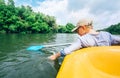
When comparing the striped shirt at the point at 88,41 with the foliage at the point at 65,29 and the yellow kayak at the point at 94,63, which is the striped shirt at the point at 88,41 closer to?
the yellow kayak at the point at 94,63

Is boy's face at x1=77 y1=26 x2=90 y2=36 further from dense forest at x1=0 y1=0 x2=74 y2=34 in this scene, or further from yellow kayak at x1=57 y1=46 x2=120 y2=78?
dense forest at x1=0 y1=0 x2=74 y2=34

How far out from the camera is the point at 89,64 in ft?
4.98

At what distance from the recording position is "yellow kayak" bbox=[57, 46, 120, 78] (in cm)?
139

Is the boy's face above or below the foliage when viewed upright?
above

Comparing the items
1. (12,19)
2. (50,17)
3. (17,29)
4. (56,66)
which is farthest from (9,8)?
(56,66)

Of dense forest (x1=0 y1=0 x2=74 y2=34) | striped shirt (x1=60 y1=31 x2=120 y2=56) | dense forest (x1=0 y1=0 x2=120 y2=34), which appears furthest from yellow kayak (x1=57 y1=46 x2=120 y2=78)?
dense forest (x1=0 y1=0 x2=74 y2=34)

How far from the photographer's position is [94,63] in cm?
162

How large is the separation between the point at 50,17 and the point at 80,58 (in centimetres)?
5110

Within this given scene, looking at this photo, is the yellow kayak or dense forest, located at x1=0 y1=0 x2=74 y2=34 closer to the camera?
the yellow kayak

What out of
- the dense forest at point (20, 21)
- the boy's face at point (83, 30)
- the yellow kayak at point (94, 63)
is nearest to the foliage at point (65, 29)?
the dense forest at point (20, 21)

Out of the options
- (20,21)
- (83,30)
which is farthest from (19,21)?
(83,30)

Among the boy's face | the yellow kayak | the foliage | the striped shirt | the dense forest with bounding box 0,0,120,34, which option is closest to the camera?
the yellow kayak

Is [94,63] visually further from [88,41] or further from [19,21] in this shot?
[19,21]

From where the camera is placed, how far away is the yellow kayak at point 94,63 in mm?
1390
